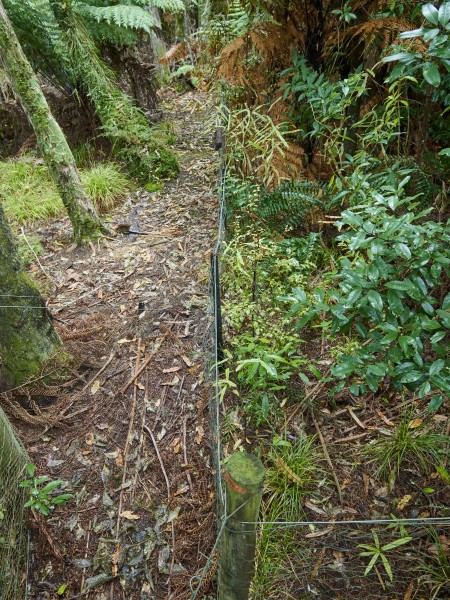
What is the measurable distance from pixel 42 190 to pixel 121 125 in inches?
55.4

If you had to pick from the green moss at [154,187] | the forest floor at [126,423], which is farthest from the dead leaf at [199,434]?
the green moss at [154,187]

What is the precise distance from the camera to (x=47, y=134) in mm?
4027

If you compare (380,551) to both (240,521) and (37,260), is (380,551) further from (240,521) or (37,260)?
(37,260)

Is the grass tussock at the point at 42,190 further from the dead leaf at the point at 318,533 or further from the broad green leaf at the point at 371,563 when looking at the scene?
the broad green leaf at the point at 371,563

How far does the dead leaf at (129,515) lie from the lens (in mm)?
2354

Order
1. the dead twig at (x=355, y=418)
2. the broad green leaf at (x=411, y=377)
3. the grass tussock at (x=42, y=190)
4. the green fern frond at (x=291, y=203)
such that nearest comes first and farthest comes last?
the broad green leaf at (x=411, y=377), the dead twig at (x=355, y=418), the green fern frond at (x=291, y=203), the grass tussock at (x=42, y=190)

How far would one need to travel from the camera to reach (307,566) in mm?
2014

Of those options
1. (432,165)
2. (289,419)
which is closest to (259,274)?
(289,419)

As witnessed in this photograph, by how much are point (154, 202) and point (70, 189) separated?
48.0 inches

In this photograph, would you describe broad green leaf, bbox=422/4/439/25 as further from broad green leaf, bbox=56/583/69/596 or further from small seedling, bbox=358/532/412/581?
broad green leaf, bbox=56/583/69/596

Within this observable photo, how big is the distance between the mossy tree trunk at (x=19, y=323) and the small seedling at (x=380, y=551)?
2331mm

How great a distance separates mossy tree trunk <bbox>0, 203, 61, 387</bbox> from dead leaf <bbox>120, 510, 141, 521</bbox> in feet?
3.82

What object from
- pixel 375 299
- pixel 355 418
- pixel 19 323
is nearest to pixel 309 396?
pixel 355 418

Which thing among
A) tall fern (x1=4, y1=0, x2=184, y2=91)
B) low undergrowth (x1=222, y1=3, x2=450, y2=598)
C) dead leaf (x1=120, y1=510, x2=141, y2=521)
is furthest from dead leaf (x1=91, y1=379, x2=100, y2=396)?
tall fern (x1=4, y1=0, x2=184, y2=91)
